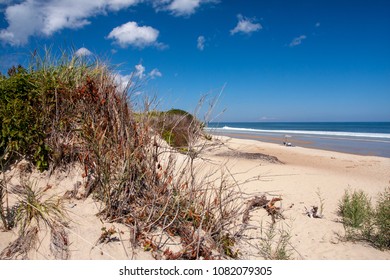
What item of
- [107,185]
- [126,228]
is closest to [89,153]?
[107,185]

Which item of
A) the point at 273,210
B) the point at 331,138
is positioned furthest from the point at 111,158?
the point at 331,138

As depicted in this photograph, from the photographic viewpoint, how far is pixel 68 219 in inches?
135

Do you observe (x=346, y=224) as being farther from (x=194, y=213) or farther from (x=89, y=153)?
(x=89, y=153)

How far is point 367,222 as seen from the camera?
5387 millimetres

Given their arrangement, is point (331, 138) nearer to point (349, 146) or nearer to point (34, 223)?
point (349, 146)

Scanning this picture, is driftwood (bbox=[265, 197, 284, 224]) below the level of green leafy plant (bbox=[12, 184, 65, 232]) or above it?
below

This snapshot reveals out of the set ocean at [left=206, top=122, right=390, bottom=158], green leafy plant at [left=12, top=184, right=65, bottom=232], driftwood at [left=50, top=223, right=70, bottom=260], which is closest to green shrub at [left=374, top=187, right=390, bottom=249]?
ocean at [left=206, top=122, right=390, bottom=158]

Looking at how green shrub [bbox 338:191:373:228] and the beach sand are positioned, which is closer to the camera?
the beach sand

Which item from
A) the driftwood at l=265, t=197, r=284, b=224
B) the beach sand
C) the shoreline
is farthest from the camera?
the shoreline

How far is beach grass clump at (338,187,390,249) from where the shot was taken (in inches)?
186

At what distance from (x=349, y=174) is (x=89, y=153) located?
978 centimetres

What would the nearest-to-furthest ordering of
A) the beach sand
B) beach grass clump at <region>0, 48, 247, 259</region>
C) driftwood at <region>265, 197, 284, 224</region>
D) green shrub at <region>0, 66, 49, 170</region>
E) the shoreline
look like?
1. the beach sand
2. beach grass clump at <region>0, 48, 247, 259</region>
3. green shrub at <region>0, 66, 49, 170</region>
4. driftwood at <region>265, 197, 284, 224</region>
5. the shoreline

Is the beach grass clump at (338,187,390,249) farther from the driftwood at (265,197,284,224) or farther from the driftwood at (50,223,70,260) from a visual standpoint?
the driftwood at (50,223,70,260)

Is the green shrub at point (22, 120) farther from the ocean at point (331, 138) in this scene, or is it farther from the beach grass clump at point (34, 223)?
the ocean at point (331, 138)
